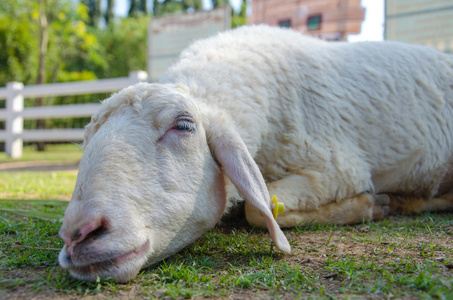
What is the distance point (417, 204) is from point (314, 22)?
6102 mm

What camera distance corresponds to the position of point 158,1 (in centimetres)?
4781

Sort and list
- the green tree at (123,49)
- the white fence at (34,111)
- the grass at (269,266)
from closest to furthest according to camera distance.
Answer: the grass at (269,266), the white fence at (34,111), the green tree at (123,49)

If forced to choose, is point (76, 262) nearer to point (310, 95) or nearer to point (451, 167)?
point (310, 95)

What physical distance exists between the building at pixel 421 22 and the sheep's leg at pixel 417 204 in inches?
176

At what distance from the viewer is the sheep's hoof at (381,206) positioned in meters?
2.96

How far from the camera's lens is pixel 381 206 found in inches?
120

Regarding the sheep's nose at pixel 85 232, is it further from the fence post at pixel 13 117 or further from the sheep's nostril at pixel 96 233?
the fence post at pixel 13 117

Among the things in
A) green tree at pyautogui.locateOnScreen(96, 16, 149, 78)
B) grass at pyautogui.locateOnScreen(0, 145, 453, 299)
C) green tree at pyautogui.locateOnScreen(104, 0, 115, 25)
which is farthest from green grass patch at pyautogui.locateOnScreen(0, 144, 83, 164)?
green tree at pyautogui.locateOnScreen(104, 0, 115, 25)

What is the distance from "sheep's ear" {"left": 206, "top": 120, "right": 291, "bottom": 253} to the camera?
1.94 meters

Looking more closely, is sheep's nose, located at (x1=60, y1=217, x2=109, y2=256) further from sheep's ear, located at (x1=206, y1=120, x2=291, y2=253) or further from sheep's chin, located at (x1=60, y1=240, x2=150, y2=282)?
sheep's ear, located at (x1=206, y1=120, x2=291, y2=253)

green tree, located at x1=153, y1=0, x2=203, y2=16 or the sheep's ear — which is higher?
Result: green tree, located at x1=153, y1=0, x2=203, y2=16

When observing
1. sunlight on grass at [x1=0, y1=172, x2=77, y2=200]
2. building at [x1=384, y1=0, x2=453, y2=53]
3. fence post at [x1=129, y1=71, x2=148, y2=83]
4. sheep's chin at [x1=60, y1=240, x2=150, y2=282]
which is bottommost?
sunlight on grass at [x1=0, y1=172, x2=77, y2=200]

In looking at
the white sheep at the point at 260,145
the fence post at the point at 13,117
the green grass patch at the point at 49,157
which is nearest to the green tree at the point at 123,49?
the green grass patch at the point at 49,157

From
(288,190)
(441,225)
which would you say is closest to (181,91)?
(288,190)
